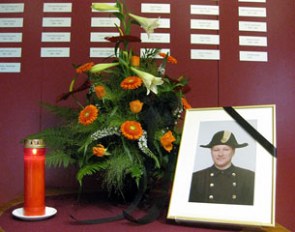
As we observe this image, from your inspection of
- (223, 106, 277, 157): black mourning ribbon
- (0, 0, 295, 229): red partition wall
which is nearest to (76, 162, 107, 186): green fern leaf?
(223, 106, 277, 157): black mourning ribbon

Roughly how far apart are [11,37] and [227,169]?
36.5 inches

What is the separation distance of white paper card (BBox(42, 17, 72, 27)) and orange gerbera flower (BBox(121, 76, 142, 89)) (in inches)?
20.6

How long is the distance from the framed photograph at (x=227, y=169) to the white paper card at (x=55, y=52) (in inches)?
23.6

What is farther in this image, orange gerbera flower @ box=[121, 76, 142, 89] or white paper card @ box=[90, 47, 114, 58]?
white paper card @ box=[90, 47, 114, 58]

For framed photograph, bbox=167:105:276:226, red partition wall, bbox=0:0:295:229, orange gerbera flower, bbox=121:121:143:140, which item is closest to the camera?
framed photograph, bbox=167:105:276:226

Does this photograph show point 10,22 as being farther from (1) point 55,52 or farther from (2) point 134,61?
(2) point 134,61

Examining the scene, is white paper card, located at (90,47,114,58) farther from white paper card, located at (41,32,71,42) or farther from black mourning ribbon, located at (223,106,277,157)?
black mourning ribbon, located at (223,106,277,157)

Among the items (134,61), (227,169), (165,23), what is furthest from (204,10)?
(227,169)

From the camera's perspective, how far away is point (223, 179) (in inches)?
26.7

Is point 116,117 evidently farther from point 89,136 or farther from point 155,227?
point 155,227

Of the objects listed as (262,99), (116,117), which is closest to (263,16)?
(262,99)

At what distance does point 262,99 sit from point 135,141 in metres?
0.61

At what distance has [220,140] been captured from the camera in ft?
2.39

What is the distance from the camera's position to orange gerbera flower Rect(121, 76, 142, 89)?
752 millimetres
